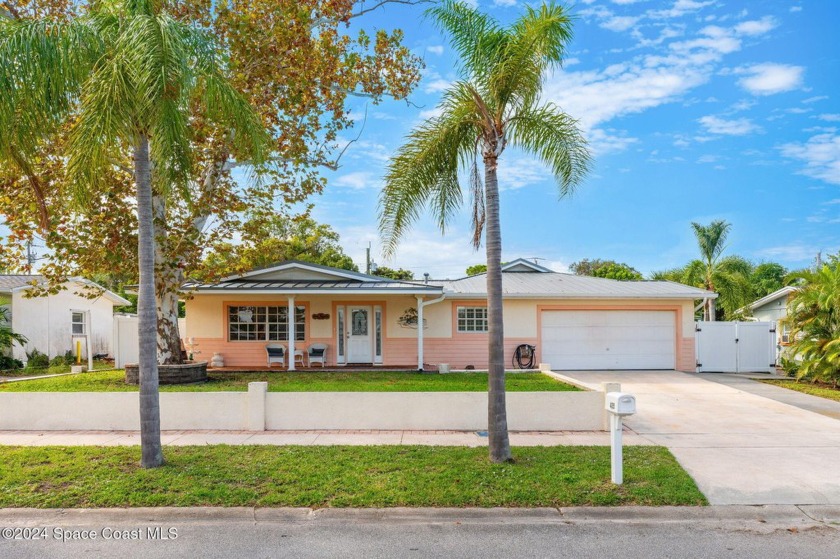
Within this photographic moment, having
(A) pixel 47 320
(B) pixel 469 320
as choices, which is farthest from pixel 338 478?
(A) pixel 47 320

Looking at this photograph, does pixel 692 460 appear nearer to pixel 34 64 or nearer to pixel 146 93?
pixel 146 93

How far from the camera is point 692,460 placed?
681 centimetres

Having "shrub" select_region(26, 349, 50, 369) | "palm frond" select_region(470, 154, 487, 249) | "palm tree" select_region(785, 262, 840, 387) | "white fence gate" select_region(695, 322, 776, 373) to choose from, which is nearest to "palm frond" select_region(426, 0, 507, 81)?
"palm frond" select_region(470, 154, 487, 249)

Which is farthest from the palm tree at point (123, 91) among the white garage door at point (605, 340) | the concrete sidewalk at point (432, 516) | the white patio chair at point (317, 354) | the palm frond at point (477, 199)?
the white garage door at point (605, 340)

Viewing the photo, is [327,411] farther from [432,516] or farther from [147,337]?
[432,516]

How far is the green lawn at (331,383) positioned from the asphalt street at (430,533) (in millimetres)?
5053

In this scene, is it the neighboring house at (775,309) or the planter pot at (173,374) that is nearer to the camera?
the planter pot at (173,374)

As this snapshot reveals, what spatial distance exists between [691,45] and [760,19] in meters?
1.36

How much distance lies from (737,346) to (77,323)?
24.5 meters

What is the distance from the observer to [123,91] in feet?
19.5

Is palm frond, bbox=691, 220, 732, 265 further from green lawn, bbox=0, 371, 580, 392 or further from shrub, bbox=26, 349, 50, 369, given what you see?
shrub, bbox=26, 349, 50, 369

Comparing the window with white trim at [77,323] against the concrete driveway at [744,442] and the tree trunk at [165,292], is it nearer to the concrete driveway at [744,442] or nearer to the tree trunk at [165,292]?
the tree trunk at [165,292]

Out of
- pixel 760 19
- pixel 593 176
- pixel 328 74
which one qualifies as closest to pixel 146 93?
pixel 593 176

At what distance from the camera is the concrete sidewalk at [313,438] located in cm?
766
